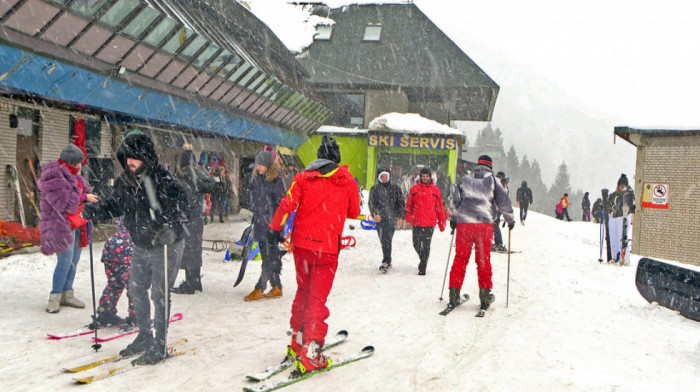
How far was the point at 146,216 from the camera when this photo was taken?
4367mm

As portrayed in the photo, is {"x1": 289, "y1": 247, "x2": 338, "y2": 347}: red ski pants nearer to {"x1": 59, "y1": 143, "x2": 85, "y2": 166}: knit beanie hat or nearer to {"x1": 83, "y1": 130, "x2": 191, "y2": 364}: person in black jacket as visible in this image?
{"x1": 83, "y1": 130, "x2": 191, "y2": 364}: person in black jacket

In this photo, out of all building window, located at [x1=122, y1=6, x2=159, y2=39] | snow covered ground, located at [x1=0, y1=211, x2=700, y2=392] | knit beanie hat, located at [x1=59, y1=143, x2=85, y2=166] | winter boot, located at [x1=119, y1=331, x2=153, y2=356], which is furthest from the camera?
building window, located at [x1=122, y1=6, x2=159, y2=39]

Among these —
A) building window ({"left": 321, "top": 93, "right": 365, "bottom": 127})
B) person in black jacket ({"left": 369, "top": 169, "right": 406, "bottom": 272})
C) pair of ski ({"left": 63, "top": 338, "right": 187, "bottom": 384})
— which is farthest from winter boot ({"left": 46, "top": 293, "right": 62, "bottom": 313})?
building window ({"left": 321, "top": 93, "right": 365, "bottom": 127})

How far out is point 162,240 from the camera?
4.36 metres

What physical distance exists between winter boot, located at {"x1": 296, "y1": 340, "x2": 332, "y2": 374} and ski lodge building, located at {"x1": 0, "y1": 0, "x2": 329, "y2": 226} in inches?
107

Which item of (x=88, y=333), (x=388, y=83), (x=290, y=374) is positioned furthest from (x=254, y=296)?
(x=388, y=83)

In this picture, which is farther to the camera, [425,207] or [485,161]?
[425,207]

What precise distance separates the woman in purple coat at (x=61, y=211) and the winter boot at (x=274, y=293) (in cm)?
253

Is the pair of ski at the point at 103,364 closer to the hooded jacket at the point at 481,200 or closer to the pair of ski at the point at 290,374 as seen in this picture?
the pair of ski at the point at 290,374

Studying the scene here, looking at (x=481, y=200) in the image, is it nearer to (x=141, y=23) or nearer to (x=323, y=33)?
(x=141, y=23)

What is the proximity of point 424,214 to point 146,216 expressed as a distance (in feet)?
20.5

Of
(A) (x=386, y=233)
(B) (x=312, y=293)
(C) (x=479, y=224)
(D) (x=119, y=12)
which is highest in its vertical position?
(D) (x=119, y=12)

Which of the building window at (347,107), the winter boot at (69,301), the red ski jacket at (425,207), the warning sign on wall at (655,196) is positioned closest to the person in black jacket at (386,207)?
the red ski jacket at (425,207)

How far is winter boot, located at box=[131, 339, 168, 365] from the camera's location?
439 cm
